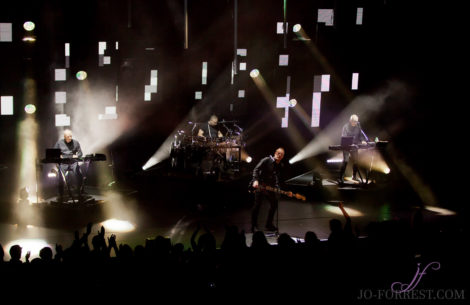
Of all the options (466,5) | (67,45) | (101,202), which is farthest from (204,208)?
(466,5)

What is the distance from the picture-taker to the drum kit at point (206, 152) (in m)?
9.71

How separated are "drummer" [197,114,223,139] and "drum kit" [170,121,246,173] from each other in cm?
14

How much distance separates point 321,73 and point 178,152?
14.5 ft

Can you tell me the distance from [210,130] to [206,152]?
732 mm

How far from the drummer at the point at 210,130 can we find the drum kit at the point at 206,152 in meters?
0.14

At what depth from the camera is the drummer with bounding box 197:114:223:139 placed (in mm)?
10074

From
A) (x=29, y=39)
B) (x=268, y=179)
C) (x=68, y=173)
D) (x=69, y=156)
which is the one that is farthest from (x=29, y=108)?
(x=268, y=179)

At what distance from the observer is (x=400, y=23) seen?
32.5ft

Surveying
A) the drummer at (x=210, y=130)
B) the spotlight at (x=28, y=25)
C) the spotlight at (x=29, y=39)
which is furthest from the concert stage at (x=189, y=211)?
the spotlight at (x=28, y=25)

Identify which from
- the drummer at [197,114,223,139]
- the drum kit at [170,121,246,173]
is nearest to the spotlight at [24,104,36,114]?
the drum kit at [170,121,246,173]

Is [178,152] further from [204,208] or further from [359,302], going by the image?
[359,302]

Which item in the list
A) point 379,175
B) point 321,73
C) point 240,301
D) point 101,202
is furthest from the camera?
point 321,73

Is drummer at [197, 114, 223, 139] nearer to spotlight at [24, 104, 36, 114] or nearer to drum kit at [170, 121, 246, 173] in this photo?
drum kit at [170, 121, 246, 173]

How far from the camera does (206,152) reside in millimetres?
9711
